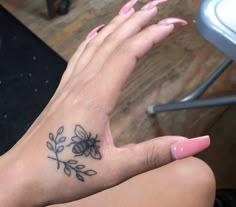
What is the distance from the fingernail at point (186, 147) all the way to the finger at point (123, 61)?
0.11m

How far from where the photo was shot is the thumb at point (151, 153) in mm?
542

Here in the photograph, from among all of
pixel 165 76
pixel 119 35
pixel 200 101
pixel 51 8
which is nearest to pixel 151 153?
pixel 119 35

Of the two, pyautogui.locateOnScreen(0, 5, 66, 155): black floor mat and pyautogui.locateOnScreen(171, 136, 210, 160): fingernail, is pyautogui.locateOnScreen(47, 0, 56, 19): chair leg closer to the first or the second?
pyautogui.locateOnScreen(0, 5, 66, 155): black floor mat

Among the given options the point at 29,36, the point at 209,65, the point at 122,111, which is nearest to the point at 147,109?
the point at 122,111

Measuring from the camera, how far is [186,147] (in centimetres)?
56

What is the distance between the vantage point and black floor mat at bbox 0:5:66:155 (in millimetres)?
1297

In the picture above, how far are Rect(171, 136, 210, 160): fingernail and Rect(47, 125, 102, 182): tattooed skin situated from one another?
4.3 inches

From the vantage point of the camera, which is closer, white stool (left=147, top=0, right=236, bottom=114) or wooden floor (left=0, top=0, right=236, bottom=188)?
white stool (left=147, top=0, right=236, bottom=114)

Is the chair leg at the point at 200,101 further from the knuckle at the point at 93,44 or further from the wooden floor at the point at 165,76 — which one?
the knuckle at the point at 93,44

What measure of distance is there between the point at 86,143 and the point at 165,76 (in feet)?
2.79

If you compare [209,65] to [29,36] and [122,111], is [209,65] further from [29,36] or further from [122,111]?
[29,36]

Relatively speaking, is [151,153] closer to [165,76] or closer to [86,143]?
[86,143]

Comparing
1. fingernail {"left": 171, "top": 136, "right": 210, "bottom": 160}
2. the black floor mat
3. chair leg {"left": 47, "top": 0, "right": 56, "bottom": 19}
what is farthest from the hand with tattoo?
chair leg {"left": 47, "top": 0, "right": 56, "bottom": 19}

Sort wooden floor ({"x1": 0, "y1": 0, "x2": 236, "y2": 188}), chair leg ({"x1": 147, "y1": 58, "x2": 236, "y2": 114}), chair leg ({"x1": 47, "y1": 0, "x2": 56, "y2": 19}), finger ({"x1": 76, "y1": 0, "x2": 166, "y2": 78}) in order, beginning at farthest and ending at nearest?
chair leg ({"x1": 47, "y1": 0, "x2": 56, "y2": 19}) < wooden floor ({"x1": 0, "y1": 0, "x2": 236, "y2": 188}) < chair leg ({"x1": 147, "y1": 58, "x2": 236, "y2": 114}) < finger ({"x1": 76, "y1": 0, "x2": 166, "y2": 78})
